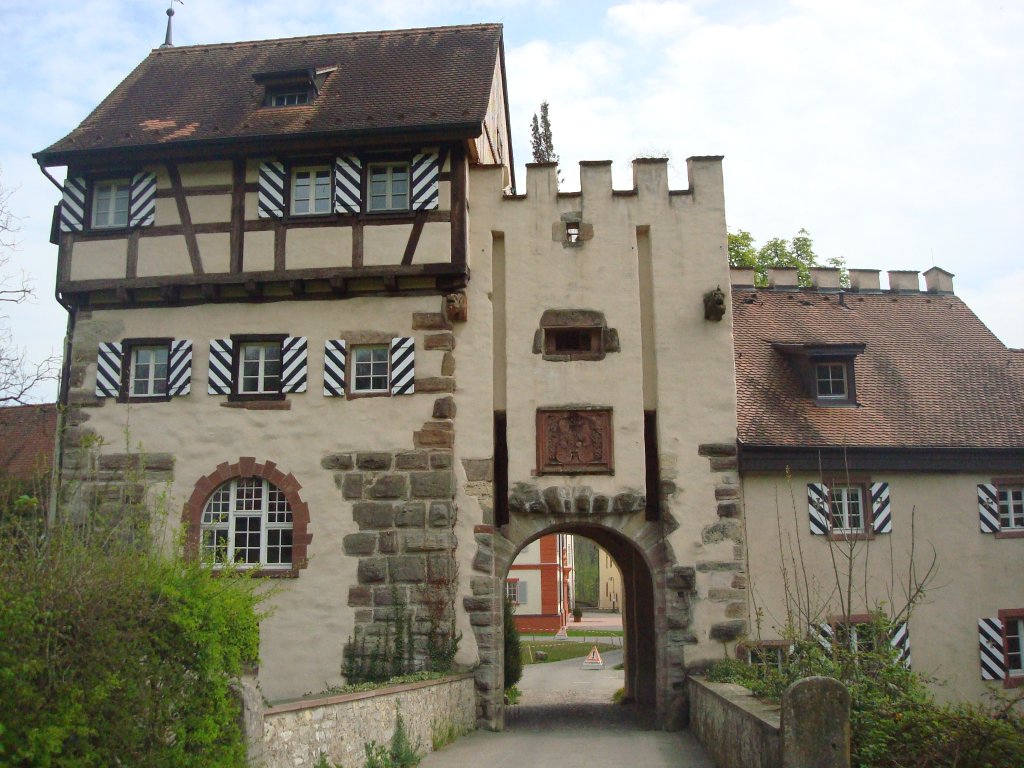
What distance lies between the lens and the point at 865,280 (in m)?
20.5

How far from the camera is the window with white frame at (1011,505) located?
15781 millimetres

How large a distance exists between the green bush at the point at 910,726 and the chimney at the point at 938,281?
1299 centimetres

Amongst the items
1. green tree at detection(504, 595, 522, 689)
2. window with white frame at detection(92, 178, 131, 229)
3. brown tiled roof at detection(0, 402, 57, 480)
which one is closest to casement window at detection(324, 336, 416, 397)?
window with white frame at detection(92, 178, 131, 229)

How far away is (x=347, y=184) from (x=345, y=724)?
8.94 m

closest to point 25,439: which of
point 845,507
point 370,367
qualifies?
A: point 370,367

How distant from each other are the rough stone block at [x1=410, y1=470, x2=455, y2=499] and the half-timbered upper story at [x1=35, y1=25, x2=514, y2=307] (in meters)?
2.75

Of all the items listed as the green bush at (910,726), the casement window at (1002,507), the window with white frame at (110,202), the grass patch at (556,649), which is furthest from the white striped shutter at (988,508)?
the grass patch at (556,649)

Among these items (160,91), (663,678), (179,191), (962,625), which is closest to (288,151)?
(179,191)

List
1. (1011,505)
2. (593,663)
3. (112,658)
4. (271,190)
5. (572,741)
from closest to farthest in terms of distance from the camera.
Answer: (112,658) < (572,741) < (271,190) < (1011,505) < (593,663)

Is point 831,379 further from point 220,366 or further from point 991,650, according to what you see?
point 220,366

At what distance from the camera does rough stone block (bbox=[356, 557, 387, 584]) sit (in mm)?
14469

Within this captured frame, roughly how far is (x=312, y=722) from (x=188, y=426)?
8.13 m

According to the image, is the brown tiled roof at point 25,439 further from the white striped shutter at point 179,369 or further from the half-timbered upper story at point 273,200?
the white striped shutter at point 179,369

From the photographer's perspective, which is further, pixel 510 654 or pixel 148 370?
pixel 510 654
